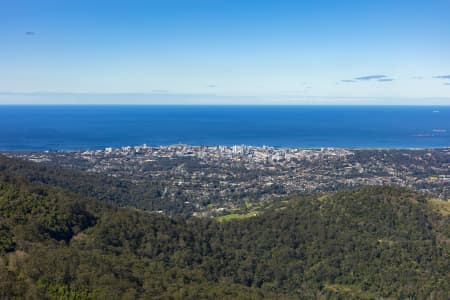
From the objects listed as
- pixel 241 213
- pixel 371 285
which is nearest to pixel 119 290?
pixel 371 285

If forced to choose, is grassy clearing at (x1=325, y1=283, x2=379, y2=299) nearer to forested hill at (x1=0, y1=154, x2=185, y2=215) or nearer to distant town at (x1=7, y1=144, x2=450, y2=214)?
distant town at (x1=7, y1=144, x2=450, y2=214)

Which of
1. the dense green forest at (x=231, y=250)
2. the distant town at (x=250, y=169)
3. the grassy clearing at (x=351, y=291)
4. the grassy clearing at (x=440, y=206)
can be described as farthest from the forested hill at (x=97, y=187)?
the grassy clearing at (x=440, y=206)

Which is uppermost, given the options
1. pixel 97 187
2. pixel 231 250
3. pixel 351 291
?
pixel 97 187

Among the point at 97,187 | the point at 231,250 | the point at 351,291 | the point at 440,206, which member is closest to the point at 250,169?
the point at 97,187

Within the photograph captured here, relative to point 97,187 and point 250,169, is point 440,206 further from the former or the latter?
point 97,187

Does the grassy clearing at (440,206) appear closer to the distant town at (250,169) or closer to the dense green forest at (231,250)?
the dense green forest at (231,250)

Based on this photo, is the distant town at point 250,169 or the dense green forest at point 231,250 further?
the distant town at point 250,169

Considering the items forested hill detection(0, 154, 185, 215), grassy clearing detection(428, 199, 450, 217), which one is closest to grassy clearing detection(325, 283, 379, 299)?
grassy clearing detection(428, 199, 450, 217)

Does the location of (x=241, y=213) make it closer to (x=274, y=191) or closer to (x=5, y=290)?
(x=274, y=191)
